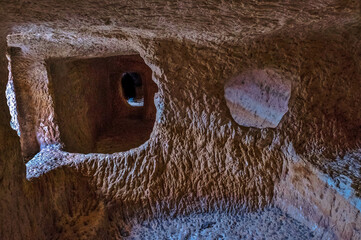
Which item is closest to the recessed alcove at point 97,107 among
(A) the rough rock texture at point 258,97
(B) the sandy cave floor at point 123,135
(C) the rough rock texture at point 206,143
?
(B) the sandy cave floor at point 123,135

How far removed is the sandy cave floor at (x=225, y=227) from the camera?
1.66 meters

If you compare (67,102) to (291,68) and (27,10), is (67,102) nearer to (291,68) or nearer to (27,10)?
(27,10)

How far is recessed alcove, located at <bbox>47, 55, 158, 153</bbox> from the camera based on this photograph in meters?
2.69

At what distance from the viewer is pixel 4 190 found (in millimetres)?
1227

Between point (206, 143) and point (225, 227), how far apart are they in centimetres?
59

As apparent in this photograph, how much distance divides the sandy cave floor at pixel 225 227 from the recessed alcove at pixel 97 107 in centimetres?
128

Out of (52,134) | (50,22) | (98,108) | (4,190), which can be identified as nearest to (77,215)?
(4,190)

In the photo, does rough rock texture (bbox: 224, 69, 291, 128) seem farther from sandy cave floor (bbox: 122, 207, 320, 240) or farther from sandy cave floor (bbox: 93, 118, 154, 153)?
sandy cave floor (bbox: 93, 118, 154, 153)

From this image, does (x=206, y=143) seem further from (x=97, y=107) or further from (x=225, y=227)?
(x=97, y=107)

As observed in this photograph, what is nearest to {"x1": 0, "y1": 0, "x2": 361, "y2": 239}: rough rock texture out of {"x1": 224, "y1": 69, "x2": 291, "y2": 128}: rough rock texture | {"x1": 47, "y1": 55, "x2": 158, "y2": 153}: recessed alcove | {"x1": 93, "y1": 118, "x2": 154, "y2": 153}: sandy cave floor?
{"x1": 224, "y1": 69, "x2": 291, "y2": 128}: rough rock texture

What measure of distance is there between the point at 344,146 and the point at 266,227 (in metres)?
0.75

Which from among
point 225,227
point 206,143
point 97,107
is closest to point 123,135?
point 97,107

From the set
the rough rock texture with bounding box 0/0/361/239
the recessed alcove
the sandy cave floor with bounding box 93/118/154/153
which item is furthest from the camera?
the sandy cave floor with bounding box 93/118/154/153

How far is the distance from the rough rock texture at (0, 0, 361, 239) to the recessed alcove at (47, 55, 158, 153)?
0.54 m
